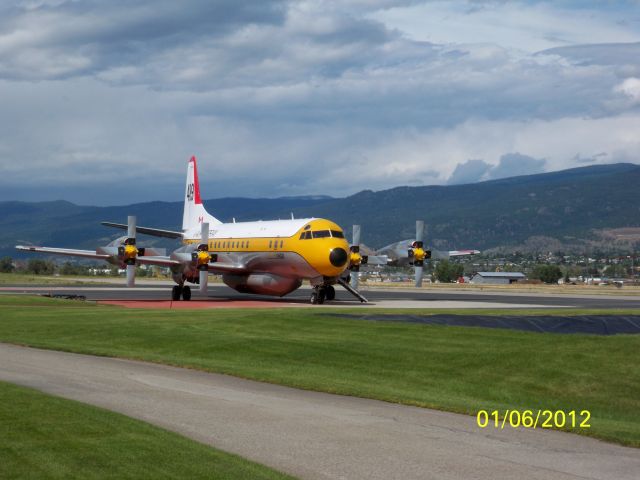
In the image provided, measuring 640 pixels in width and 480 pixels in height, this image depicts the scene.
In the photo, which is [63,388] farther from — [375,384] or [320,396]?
[375,384]

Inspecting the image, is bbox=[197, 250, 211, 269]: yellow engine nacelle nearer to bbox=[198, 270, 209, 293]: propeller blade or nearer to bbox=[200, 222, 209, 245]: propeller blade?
bbox=[198, 270, 209, 293]: propeller blade

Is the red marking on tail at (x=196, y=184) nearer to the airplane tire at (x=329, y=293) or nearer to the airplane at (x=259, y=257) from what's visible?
the airplane at (x=259, y=257)

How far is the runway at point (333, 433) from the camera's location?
13305 mm

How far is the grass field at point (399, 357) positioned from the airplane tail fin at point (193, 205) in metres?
40.7

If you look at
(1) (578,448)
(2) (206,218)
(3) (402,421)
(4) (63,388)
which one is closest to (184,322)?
(4) (63,388)

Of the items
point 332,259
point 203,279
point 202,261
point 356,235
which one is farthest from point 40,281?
point 332,259

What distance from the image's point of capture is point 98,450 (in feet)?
44.1

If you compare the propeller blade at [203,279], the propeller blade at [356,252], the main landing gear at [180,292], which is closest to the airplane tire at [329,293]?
the propeller blade at [356,252]

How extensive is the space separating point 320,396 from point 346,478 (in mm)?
8051

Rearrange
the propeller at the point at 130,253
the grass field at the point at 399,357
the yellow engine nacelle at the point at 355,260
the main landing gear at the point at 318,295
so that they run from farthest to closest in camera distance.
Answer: the yellow engine nacelle at the point at 355,260 < the propeller at the point at 130,253 < the main landing gear at the point at 318,295 < the grass field at the point at 399,357

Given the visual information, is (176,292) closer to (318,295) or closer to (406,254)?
(318,295)
